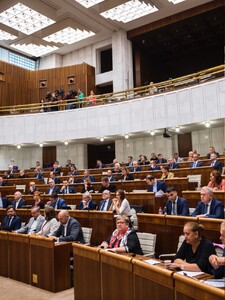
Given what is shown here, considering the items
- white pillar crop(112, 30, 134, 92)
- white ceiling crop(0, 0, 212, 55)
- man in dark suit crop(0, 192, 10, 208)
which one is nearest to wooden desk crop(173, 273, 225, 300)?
man in dark suit crop(0, 192, 10, 208)

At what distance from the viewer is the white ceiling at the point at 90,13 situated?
13461 mm

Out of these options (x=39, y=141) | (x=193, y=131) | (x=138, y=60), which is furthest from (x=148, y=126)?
(x=138, y=60)

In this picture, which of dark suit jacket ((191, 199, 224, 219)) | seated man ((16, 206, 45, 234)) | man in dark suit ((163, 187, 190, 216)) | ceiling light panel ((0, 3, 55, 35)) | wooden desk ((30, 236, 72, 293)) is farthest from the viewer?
ceiling light panel ((0, 3, 55, 35))

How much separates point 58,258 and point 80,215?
1575 millimetres

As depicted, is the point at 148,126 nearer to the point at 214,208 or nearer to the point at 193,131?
the point at 193,131

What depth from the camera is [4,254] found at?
16.6 feet

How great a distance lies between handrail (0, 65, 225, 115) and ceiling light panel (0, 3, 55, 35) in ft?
11.5

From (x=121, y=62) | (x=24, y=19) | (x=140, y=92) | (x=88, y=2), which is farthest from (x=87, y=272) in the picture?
(x=121, y=62)

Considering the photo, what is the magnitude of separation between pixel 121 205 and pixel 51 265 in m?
1.63

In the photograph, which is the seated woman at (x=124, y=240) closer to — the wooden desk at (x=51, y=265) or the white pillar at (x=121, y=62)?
the wooden desk at (x=51, y=265)

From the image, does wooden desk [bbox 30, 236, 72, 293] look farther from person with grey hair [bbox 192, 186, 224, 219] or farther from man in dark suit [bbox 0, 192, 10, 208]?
man in dark suit [bbox 0, 192, 10, 208]

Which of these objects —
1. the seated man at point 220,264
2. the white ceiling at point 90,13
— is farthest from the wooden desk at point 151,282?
the white ceiling at point 90,13

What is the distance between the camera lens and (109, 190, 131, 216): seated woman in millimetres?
5290

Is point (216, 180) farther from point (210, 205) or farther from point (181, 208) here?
point (210, 205)
